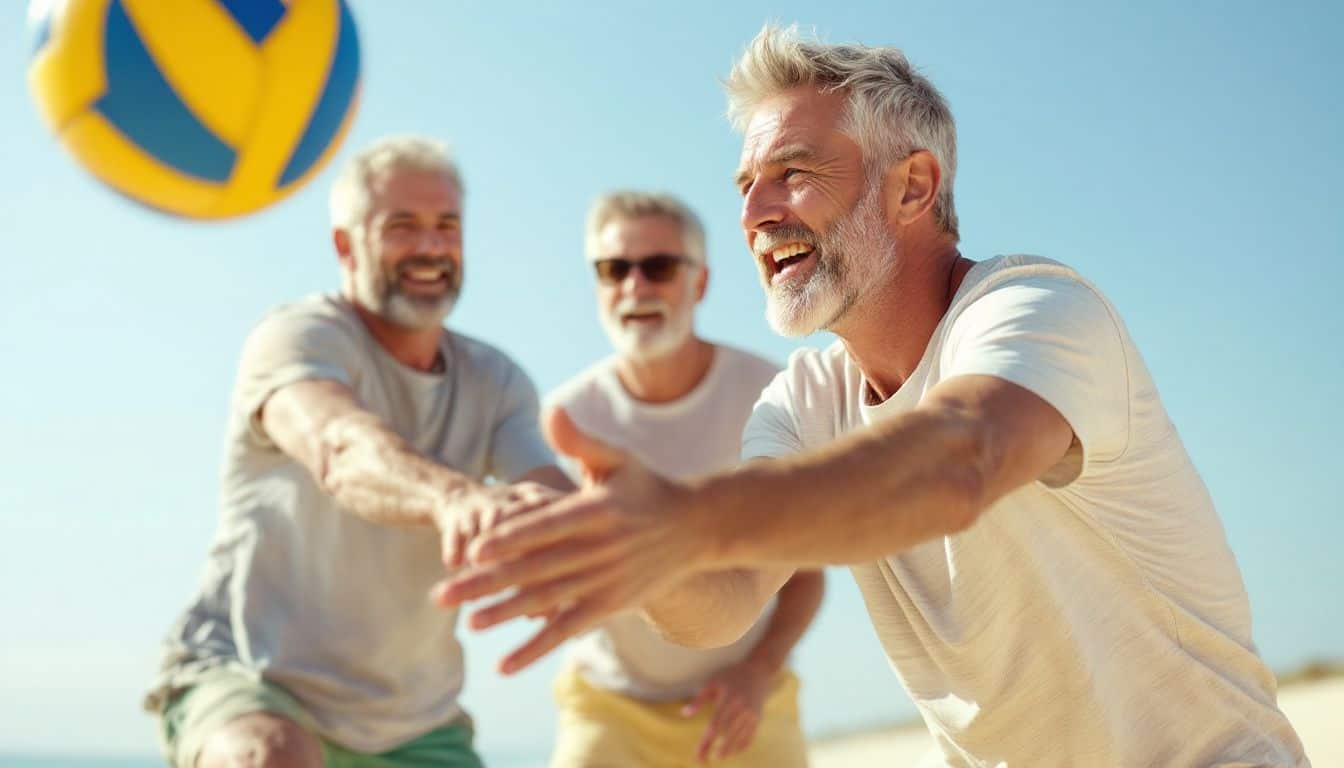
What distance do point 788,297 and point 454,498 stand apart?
82 cm

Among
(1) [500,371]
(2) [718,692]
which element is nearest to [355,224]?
(1) [500,371]

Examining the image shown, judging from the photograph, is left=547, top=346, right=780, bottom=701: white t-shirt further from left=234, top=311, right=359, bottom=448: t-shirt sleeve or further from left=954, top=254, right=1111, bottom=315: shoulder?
left=954, top=254, right=1111, bottom=315: shoulder

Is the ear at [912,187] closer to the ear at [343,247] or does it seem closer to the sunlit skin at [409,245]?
the sunlit skin at [409,245]

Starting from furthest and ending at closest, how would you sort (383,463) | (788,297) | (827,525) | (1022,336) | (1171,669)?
(383,463) < (788,297) < (1171,669) < (1022,336) < (827,525)

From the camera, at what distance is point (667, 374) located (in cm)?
568

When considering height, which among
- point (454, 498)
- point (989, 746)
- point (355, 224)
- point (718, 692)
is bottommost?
point (718, 692)

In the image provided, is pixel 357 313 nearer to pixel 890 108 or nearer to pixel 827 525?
pixel 890 108

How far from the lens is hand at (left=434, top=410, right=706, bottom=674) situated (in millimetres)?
1725

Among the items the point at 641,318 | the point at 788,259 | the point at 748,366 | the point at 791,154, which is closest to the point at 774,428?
the point at 788,259

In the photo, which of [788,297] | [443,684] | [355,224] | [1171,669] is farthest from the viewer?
[355,224]

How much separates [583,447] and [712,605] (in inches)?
44.5

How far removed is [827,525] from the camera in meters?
1.86

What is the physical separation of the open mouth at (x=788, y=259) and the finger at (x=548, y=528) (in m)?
1.41

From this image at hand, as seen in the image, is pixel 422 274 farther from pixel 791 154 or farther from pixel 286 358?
pixel 791 154
